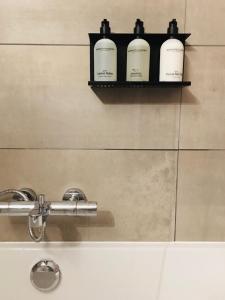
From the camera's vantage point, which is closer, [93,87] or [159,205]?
[93,87]

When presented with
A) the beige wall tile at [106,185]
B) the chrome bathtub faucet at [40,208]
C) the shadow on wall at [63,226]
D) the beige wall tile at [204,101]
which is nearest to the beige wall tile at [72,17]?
the beige wall tile at [204,101]

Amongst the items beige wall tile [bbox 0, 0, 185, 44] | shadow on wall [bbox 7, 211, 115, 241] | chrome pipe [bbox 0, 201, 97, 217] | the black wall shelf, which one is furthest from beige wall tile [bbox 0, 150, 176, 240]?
beige wall tile [bbox 0, 0, 185, 44]

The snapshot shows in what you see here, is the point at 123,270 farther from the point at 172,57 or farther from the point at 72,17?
the point at 72,17

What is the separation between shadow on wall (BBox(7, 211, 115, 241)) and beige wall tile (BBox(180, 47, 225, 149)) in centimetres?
43

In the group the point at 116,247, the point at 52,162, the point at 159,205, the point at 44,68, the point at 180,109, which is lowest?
the point at 116,247

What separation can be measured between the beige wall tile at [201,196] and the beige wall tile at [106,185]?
4 centimetres

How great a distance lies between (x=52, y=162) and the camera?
1173 mm

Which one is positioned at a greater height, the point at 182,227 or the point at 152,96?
the point at 152,96

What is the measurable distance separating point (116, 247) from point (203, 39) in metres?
0.86

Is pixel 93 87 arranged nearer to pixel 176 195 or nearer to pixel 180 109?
pixel 180 109

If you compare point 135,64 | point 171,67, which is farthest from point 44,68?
point 171,67

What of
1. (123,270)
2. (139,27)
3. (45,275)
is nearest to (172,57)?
(139,27)

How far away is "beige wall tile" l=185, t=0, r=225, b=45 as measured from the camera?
1103 mm

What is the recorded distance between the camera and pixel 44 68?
111 centimetres
